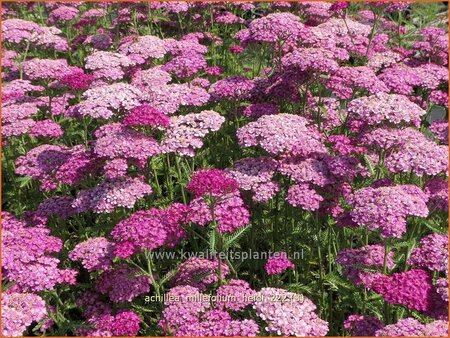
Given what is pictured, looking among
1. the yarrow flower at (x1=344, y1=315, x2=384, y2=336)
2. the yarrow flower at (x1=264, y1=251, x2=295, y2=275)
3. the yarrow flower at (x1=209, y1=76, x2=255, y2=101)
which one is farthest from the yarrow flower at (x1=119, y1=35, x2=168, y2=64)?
the yarrow flower at (x1=344, y1=315, x2=384, y2=336)

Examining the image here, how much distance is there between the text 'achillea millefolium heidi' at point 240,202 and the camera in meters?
3.91

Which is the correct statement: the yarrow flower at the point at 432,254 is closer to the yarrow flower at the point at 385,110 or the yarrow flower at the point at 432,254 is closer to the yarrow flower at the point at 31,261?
the yarrow flower at the point at 385,110

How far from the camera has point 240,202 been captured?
436 cm

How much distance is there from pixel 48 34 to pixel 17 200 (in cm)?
333

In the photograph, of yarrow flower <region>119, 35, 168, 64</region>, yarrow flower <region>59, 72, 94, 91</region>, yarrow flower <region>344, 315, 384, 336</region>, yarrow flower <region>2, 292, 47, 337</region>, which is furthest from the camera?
yarrow flower <region>119, 35, 168, 64</region>

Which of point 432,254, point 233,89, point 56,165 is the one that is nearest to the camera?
point 432,254

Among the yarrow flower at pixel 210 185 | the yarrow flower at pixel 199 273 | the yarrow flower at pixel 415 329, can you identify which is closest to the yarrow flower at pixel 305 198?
the yarrow flower at pixel 210 185

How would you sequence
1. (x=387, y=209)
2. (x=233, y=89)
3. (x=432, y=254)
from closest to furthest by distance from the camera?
(x=387, y=209)
(x=432, y=254)
(x=233, y=89)

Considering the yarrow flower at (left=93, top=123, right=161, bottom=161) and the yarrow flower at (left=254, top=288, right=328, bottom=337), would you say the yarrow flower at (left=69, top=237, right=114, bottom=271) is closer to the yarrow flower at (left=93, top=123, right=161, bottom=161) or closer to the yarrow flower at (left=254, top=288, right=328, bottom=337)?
the yarrow flower at (left=93, top=123, right=161, bottom=161)

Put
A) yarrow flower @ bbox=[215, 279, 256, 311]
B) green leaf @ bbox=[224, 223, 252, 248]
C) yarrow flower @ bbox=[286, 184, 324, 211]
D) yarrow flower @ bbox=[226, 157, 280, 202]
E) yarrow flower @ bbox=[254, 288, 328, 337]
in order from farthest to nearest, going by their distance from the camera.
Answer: yarrow flower @ bbox=[226, 157, 280, 202] < yarrow flower @ bbox=[286, 184, 324, 211] < green leaf @ bbox=[224, 223, 252, 248] < yarrow flower @ bbox=[215, 279, 256, 311] < yarrow flower @ bbox=[254, 288, 328, 337]

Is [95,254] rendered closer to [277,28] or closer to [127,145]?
[127,145]

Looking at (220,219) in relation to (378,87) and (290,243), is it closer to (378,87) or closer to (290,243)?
(290,243)

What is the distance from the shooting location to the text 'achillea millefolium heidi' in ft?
12.8

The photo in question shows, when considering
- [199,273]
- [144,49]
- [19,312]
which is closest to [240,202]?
[199,273]
